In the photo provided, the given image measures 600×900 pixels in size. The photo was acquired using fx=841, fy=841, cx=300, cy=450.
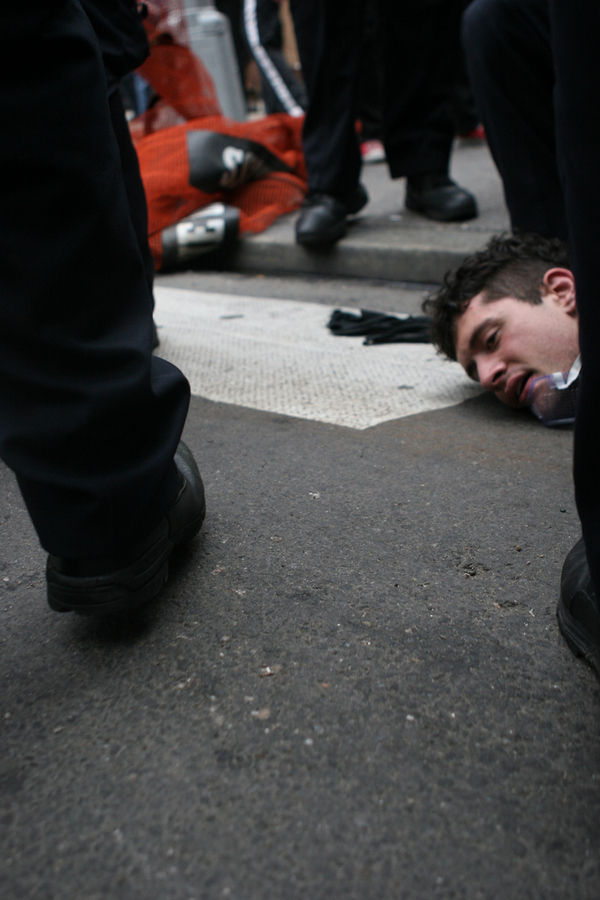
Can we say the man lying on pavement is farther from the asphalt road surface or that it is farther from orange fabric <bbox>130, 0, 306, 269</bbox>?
orange fabric <bbox>130, 0, 306, 269</bbox>

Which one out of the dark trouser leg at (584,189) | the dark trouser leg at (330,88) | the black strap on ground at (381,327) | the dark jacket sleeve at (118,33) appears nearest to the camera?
the dark trouser leg at (584,189)

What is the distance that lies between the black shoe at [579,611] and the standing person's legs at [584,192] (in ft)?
0.29

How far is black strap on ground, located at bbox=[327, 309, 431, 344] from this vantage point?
8.45ft

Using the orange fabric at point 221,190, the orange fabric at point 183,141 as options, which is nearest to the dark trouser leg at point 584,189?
the orange fabric at point 221,190

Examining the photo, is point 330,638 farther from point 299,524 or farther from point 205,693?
point 299,524

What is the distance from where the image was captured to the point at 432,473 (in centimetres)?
161

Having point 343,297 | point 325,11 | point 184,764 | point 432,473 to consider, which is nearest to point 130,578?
point 184,764

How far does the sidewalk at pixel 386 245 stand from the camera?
3.30 m

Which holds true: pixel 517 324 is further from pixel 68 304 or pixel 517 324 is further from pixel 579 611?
pixel 68 304

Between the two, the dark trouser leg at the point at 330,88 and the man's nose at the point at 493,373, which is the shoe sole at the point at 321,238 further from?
the man's nose at the point at 493,373

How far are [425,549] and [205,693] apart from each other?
0.47 metres

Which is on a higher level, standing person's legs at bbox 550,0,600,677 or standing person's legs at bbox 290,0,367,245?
standing person's legs at bbox 550,0,600,677

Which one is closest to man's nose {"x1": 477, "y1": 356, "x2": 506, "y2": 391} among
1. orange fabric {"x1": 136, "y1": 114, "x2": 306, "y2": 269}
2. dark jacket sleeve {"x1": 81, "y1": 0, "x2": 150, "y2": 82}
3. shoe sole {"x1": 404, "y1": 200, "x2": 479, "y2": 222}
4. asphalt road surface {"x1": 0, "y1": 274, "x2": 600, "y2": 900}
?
asphalt road surface {"x1": 0, "y1": 274, "x2": 600, "y2": 900}

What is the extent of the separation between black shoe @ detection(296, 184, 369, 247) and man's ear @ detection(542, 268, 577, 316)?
164 centimetres
